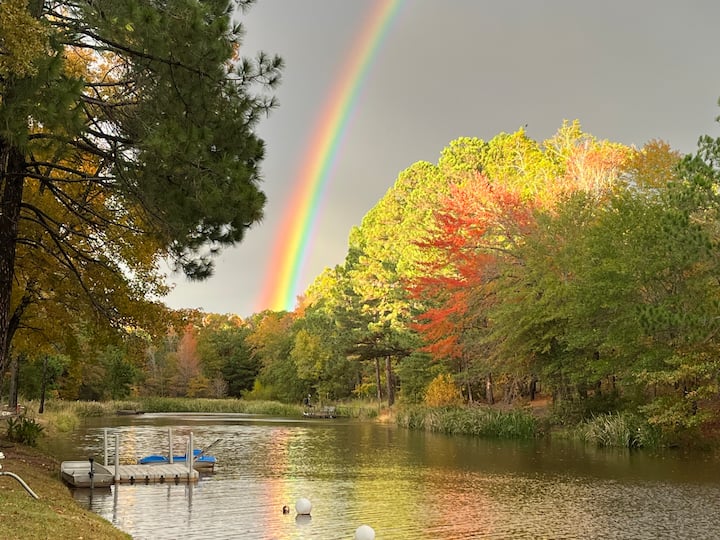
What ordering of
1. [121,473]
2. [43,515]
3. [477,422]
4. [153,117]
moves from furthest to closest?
[477,422]
[121,473]
[153,117]
[43,515]

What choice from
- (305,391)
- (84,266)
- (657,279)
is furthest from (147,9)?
(305,391)

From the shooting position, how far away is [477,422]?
3369 centimetres

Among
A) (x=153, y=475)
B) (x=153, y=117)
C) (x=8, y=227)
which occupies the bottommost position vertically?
(x=153, y=475)

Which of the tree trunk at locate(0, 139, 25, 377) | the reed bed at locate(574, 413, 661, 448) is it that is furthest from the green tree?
the reed bed at locate(574, 413, 661, 448)

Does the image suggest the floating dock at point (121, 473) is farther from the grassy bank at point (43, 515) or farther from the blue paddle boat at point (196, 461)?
the blue paddle boat at point (196, 461)

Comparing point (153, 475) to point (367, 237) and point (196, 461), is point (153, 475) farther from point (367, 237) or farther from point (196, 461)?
point (367, 237)

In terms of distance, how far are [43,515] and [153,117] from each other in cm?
607

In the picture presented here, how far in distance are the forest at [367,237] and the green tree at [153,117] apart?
35 mm

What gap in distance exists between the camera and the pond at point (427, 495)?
12.3 meters

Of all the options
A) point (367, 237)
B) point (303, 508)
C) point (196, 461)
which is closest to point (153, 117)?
point (303, 508)

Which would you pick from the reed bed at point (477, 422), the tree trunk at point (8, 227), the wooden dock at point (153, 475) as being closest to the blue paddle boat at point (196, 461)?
the wooden dock at point (153, 475)

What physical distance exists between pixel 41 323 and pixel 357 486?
9042 mm

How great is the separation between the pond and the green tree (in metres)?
4.59

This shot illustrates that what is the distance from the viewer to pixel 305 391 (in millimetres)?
68750
